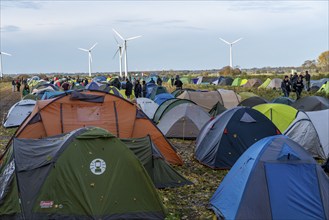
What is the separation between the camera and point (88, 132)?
8445 millimetres

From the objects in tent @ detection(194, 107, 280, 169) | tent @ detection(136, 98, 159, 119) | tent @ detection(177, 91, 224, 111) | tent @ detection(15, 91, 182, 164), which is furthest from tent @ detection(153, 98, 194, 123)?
tent @ detection(15, 91, 182, 164)

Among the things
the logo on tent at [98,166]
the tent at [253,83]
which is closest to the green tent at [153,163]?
the logo on tent at [98,166]

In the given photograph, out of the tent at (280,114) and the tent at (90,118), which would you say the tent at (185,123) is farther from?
the tent at (90,118)

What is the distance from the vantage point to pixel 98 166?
8.17 m

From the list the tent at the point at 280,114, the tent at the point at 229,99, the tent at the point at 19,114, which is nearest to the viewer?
the tent at the point at 280,114

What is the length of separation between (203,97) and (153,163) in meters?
13.3

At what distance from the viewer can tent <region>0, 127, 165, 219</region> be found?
780 cm

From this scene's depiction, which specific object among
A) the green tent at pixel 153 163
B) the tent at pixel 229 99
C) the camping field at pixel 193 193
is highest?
the tent at pixel 229 99

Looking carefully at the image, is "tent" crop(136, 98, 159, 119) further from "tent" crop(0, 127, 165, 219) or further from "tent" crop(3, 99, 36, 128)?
"tent" crop(0, 127, 165, 219)

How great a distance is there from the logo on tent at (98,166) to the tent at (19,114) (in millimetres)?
14281

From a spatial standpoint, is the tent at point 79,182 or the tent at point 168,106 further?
the tent at point 168,106

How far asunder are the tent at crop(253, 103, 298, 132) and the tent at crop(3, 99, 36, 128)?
38.4 feet

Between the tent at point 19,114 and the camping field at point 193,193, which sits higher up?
the tent at point 19,114

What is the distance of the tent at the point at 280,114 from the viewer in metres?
15.5
